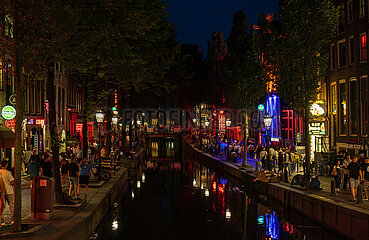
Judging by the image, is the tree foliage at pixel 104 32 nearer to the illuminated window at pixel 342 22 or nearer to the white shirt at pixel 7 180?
the white shirt at pixel 7 180

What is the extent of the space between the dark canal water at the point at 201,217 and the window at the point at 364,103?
376 inches

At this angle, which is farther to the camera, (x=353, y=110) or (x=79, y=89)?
(x=79, y=89)

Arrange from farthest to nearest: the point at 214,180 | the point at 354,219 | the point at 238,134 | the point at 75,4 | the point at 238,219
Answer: the point at 238,134 → the point at 214,180 → the point at 238,219 → the point at 75,4 → the point at 354,219

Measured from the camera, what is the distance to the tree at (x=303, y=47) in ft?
86.1

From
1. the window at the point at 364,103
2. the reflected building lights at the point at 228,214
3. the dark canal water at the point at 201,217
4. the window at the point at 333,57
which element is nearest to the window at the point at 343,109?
the window at the point at 333,57

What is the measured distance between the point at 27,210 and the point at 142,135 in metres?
83.6

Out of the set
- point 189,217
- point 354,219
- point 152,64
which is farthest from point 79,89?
point 354,219

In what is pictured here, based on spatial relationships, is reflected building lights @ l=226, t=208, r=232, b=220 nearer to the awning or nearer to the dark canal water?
the dark canal water

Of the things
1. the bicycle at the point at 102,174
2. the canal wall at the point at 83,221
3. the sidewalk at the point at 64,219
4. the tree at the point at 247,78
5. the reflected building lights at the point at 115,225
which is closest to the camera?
the sidewalk at the point at 64,219

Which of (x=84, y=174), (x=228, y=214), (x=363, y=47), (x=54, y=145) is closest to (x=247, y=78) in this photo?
(x=363, y=47)

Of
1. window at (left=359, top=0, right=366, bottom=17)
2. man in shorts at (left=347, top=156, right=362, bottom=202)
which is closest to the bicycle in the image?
man in shorts at (left=347, top=156, right=362, bottom=202)

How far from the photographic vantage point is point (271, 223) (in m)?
20.0

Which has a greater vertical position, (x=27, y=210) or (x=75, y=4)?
(x=75, y=4)

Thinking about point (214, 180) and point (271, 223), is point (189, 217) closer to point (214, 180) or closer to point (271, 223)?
point (271, 223)
